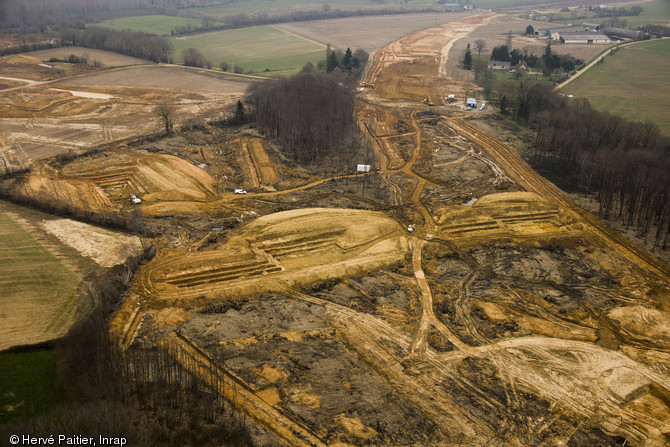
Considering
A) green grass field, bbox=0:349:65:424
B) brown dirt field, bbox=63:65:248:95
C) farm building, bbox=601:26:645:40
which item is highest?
farm building, bbox=601:26:645:40

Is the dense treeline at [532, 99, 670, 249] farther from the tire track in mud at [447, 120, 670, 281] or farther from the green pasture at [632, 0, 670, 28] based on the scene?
the green pasture at [632, 0, 670, 28]

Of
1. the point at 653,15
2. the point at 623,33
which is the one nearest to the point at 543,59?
the point at 623,33

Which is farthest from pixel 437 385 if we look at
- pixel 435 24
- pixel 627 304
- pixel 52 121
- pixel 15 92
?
pixel 435 24

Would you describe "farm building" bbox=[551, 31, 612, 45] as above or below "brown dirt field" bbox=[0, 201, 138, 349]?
above

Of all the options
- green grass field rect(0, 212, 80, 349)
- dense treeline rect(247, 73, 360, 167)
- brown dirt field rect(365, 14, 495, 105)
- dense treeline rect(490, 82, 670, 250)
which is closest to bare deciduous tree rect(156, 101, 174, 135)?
dense treeline rect(247, 73, 360, 167)

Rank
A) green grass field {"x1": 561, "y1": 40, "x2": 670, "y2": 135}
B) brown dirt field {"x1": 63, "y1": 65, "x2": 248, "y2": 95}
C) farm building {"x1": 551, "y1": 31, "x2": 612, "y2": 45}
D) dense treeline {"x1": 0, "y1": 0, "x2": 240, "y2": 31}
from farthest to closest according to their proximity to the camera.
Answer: dense treeline {"x1": 0, "y1": 0, "x2": 240, "y2": 31} < farm building {"x1": 551, "y1": 31, "x2": 612, "y2": 45} < brown dirt field {"x1": 63, "y1": 65, "x2": 248, "y2": 95} < green grass field {"x1": 561, "y1": 40, "x2": 670, "y2": 135}

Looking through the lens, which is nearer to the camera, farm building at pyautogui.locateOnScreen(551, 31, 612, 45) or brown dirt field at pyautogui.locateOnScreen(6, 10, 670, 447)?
brown dirt field at pyautogui.locateOnScreen(6, 10, 670, 447)

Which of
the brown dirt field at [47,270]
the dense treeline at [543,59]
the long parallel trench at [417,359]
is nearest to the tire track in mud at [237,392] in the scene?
the long parallel trench at [417,359]
